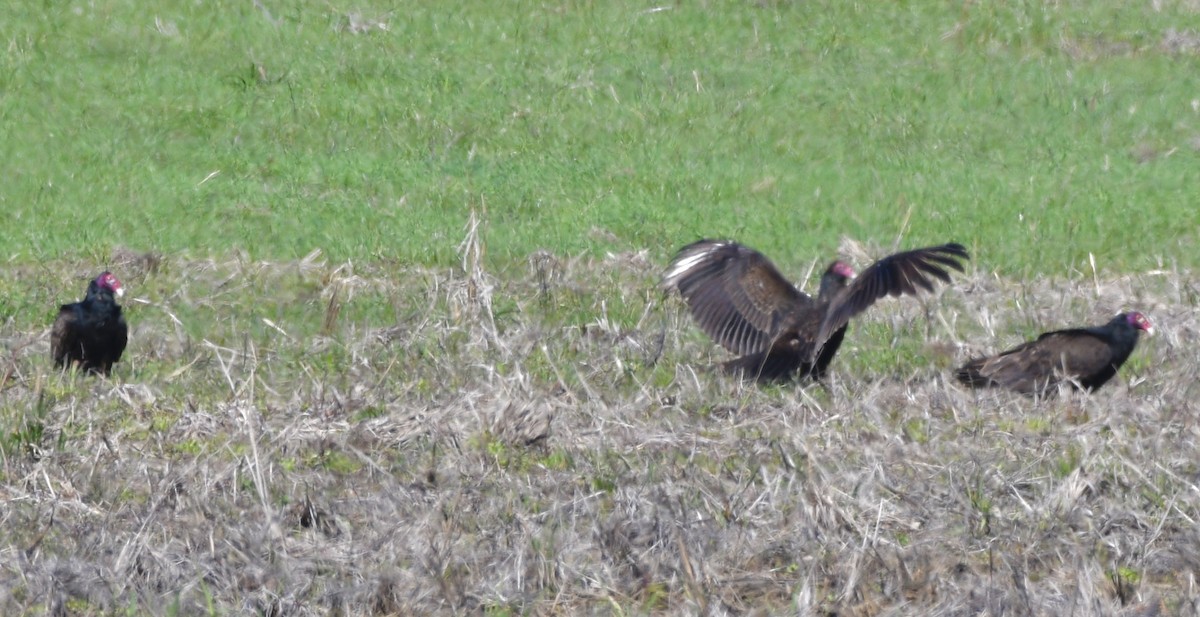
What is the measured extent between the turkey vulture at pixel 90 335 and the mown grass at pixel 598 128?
2038 mm

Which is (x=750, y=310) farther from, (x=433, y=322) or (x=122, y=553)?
(x=122, y=553)

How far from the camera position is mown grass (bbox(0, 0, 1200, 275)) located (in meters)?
11.9

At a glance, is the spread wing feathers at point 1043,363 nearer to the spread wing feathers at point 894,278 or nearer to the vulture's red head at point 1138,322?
the vulture's red head at point 1138,322

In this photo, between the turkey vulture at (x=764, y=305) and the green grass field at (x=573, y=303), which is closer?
the green grass field at (x=573, y=303)

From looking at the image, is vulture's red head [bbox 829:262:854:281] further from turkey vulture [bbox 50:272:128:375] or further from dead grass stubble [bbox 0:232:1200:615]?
turkey vulture [bbox 50:272:128:375]

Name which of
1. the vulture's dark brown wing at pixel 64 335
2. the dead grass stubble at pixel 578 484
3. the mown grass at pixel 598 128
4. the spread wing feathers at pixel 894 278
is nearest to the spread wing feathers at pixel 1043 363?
the dead grass stubble at pixel 578 484

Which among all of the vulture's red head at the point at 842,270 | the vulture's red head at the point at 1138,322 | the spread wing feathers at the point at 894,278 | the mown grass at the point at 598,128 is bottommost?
the mown grass at the point at 598,128

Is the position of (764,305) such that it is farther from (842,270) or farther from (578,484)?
(578,484)

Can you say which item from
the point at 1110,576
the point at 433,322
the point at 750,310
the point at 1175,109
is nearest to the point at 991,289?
the point at 750,310

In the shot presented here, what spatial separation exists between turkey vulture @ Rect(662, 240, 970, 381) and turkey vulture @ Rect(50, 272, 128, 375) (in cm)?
259

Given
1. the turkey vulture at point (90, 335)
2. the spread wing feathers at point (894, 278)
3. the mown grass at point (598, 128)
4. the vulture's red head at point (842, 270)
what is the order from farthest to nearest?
the mown grass at point (598, 128), the turkey vulture at point (90, 335), the vulture's red head at point (842, 270), the spread wing feathers at point (894, 278)

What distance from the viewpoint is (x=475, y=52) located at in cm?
1600

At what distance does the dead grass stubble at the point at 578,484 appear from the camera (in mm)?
5535

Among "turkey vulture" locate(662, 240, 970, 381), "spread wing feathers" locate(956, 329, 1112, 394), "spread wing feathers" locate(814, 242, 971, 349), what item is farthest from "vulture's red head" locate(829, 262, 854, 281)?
"spread wing feathers" locate(956, 329, 1112, 394)
